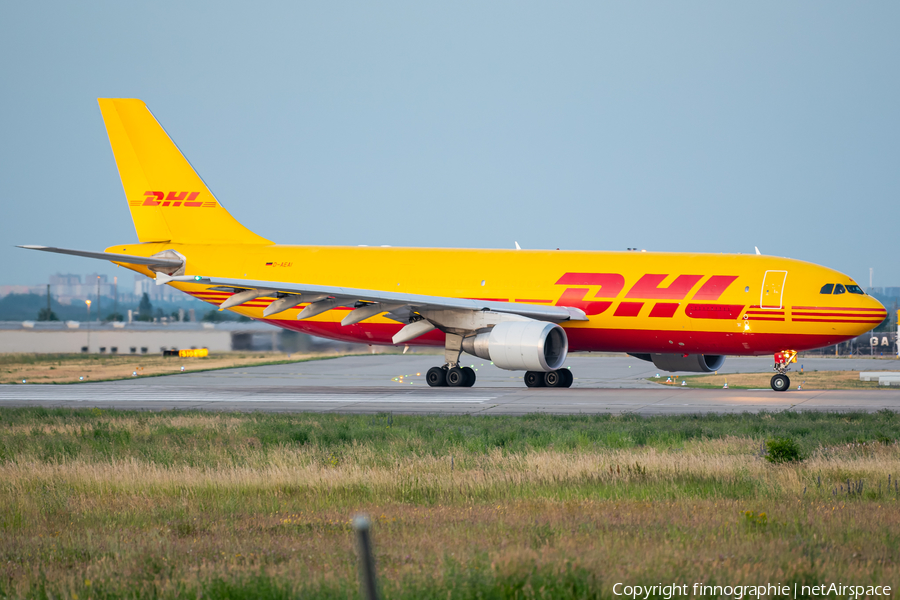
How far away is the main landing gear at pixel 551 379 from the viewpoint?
26812 millimetres

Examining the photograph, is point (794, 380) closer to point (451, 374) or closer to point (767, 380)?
point (767, 380)

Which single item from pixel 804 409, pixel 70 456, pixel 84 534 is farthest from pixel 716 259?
pixel 84 534

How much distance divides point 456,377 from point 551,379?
9.42 ft

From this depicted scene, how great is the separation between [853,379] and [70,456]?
29416 millimetres

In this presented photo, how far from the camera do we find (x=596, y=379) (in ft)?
110

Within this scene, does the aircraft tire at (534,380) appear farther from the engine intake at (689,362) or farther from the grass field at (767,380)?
the grass field at (767,380)

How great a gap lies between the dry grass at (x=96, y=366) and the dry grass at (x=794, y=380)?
16702mm

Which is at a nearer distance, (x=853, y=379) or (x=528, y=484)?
(x=528, y=484)

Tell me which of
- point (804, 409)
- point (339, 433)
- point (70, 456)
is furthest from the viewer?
point (804, 409)

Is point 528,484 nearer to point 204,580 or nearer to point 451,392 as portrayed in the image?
point 204,580

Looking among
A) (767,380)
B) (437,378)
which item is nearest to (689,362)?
(437,378)

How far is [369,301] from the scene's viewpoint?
24.9 m

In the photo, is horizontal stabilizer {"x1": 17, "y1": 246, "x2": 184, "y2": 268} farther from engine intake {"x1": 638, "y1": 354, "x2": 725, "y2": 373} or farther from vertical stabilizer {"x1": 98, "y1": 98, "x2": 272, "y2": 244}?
engine intake {"x1": 638, "y1": 354, "x2": 725, "y2": 373}

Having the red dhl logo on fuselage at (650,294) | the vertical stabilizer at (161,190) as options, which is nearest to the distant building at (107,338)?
the vertical stabilizer at (161,190)
